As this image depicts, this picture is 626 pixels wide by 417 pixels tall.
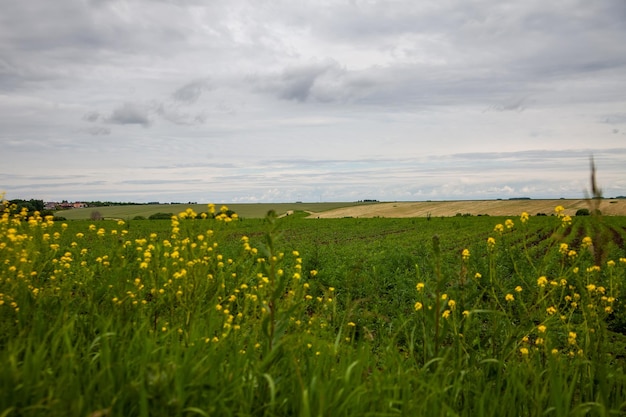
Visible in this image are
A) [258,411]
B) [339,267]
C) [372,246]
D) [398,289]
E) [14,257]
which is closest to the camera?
[258,411]

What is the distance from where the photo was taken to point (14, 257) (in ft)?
18.3

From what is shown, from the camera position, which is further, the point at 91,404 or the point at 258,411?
the point at 258,411

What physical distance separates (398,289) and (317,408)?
908cm

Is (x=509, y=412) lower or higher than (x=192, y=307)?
Answer: lower

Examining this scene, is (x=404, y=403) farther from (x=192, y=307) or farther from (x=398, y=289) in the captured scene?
(x=398, y=289)

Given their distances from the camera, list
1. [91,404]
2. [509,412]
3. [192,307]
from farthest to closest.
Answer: [192,307] < [509,412] < [91,404]

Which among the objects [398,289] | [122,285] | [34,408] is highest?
[122,285]

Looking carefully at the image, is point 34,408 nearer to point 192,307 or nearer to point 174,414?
point 174,414

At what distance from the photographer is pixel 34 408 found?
2.56m

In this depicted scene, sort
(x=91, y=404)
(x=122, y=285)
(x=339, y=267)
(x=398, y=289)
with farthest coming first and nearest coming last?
(x=339, y=267) < (x=398, y=289) < (x=122, y=285) < (x=91, y=404)

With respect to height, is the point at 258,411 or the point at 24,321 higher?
the point at 24,321

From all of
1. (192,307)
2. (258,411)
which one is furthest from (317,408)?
(192,307)

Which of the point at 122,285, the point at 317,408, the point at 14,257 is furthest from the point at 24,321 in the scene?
the point at 317,408

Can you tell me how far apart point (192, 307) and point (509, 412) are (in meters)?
3.00
